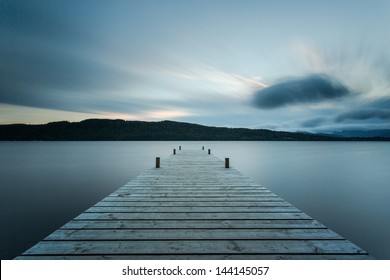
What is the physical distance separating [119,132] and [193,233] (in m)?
170

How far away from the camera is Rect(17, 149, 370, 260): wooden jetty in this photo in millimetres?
3150

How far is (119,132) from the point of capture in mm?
163750

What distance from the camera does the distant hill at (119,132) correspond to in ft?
511

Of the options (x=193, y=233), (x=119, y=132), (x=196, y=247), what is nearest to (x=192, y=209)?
(x=193, y=233)

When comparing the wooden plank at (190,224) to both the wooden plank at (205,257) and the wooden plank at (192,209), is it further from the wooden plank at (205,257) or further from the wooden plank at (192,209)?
the wooden plank at (205,257)

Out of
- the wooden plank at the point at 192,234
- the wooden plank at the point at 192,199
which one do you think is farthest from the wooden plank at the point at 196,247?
the wooden plank at the point at 192,199

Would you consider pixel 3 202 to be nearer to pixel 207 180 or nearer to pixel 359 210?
pixel 207 180

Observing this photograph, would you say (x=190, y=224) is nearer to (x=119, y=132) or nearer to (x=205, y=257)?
(x=205, y=257)

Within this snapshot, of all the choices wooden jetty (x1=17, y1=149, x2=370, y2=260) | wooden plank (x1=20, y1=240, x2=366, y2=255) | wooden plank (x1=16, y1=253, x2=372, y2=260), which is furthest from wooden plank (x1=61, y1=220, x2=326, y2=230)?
wooden plank (x1=16, y1=253, x2=372, y2=260)

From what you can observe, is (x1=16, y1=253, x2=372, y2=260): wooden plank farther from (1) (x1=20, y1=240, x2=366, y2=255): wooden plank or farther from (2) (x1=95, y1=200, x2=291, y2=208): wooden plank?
(2) (x1=95, y1=200, x2=291, y2=208): wooden plank

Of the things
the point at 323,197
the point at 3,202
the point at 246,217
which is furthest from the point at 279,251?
the point at 3,202

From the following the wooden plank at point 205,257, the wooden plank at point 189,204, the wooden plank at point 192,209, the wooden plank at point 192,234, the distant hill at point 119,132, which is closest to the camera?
the wooden plank at point 205,257

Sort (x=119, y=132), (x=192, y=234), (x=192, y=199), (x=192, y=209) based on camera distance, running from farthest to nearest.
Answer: (x=119, y=132) < (x=192, y=199) < (x=192, y=209) < (x=192, y=234)
